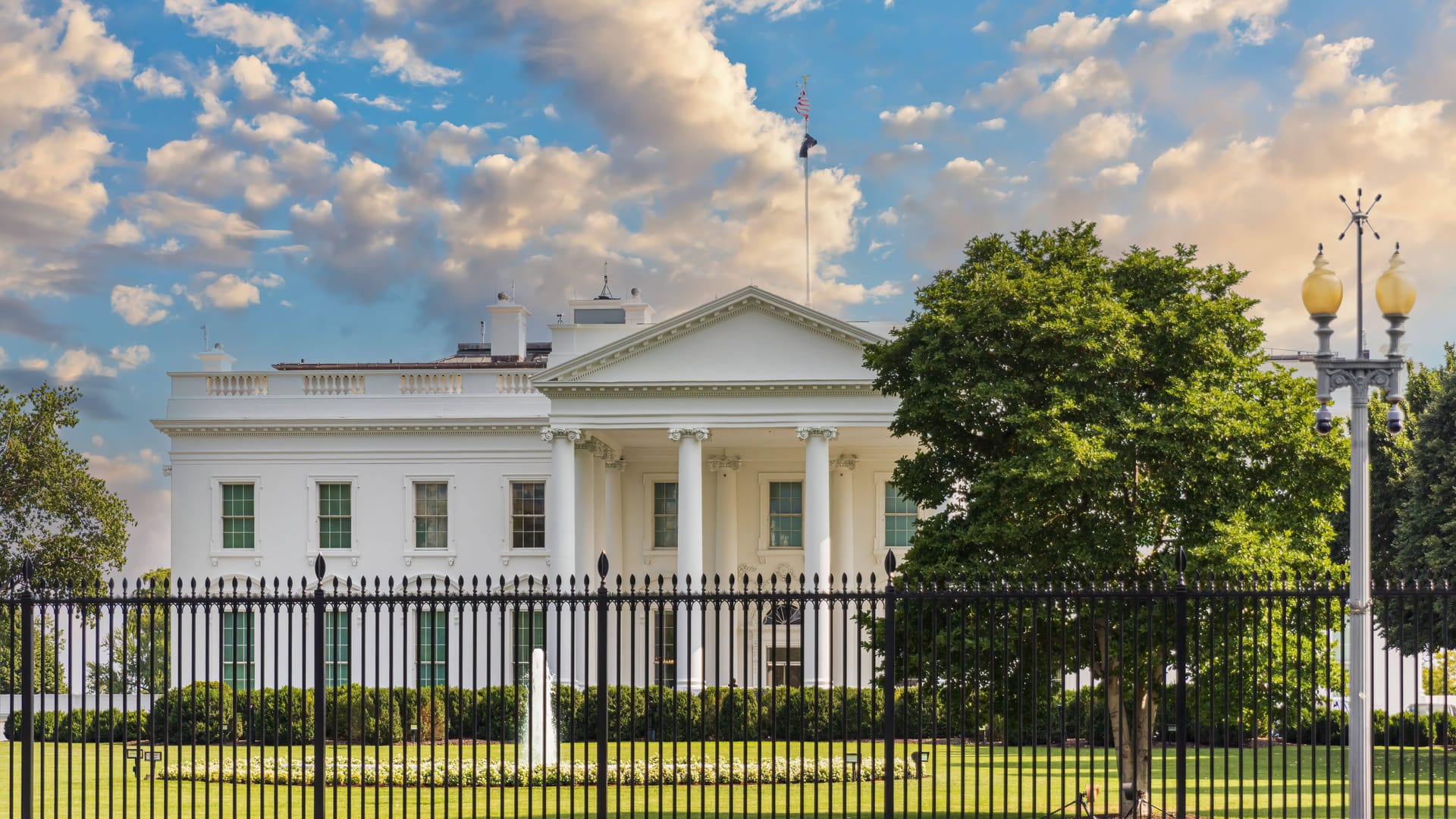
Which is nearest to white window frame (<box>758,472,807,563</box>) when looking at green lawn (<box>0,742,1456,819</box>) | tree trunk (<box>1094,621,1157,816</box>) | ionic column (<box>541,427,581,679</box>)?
ionic column (<box>541,427,581,679</box>)

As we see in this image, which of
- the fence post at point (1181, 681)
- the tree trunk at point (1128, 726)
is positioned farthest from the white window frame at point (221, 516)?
the fence post at point (1181, 681)

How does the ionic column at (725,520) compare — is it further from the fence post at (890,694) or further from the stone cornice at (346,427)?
the fence post at (890,694)

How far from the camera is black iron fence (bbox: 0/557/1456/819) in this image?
12.4 m

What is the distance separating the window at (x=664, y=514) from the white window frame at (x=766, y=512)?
2463mm

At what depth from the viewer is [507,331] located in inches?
1797

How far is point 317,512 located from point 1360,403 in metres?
32.1

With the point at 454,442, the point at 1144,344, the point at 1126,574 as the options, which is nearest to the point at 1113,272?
the point at 1144,344

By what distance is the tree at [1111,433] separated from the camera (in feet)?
54.3

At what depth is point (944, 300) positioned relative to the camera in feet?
60.3

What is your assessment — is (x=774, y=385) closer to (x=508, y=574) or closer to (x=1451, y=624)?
(x=508, y=574)

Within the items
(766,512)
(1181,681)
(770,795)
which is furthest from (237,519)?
(1181,681)

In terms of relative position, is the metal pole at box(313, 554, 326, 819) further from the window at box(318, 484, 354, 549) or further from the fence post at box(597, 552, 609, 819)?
the window at box(318, 484, 354, 549)

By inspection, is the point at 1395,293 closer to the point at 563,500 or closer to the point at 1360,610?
the point at 1360,610

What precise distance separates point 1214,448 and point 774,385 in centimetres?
1797
